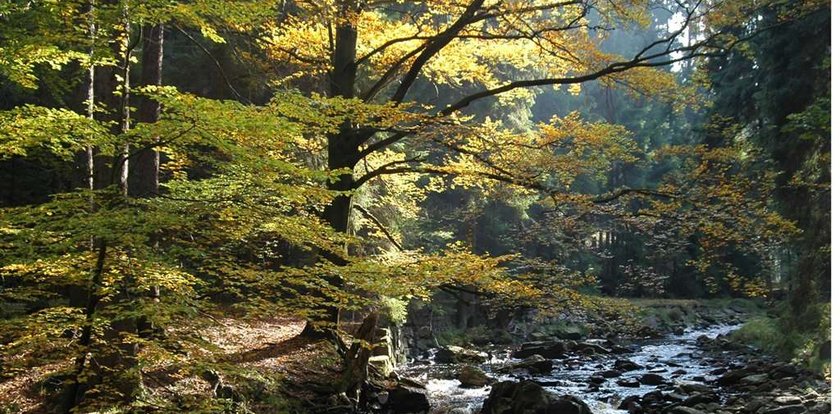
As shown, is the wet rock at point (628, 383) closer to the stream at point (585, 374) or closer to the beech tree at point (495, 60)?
the stream at point (585, 374)

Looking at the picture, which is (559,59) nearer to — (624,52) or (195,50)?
(195,50)

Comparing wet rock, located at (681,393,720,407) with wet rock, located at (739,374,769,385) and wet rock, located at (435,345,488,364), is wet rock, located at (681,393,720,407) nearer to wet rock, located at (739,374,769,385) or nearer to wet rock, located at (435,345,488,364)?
wet rock, located at (739,374,769,385)

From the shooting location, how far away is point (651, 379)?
42.6 feet

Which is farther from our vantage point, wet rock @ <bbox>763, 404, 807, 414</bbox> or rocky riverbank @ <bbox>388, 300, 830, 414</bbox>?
rocky riverbank @ <bbox>388, 300, 830, 414</bbox>

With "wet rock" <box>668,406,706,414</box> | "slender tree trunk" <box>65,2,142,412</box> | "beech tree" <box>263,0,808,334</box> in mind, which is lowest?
"wet rock" <box>668,406,706,414</box>

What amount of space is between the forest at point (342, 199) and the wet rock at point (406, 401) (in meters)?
0.05

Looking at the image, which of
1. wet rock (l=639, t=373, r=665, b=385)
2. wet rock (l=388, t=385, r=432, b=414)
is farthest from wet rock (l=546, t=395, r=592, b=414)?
wet rock (l=639, t=373, r=665, b=385)

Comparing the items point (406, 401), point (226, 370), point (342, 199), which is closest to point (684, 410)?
point (406, 401)

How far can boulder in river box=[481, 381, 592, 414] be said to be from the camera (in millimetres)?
8992

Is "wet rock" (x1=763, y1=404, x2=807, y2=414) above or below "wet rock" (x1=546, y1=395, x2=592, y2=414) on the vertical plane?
above

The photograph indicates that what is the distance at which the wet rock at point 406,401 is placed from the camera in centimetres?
899

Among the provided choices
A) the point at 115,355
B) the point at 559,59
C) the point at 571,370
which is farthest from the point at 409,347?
the point at 115,355

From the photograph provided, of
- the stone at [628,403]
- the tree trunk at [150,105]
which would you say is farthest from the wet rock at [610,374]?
the tree trunk at [150,105]

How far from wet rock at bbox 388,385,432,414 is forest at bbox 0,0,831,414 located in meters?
0.05
